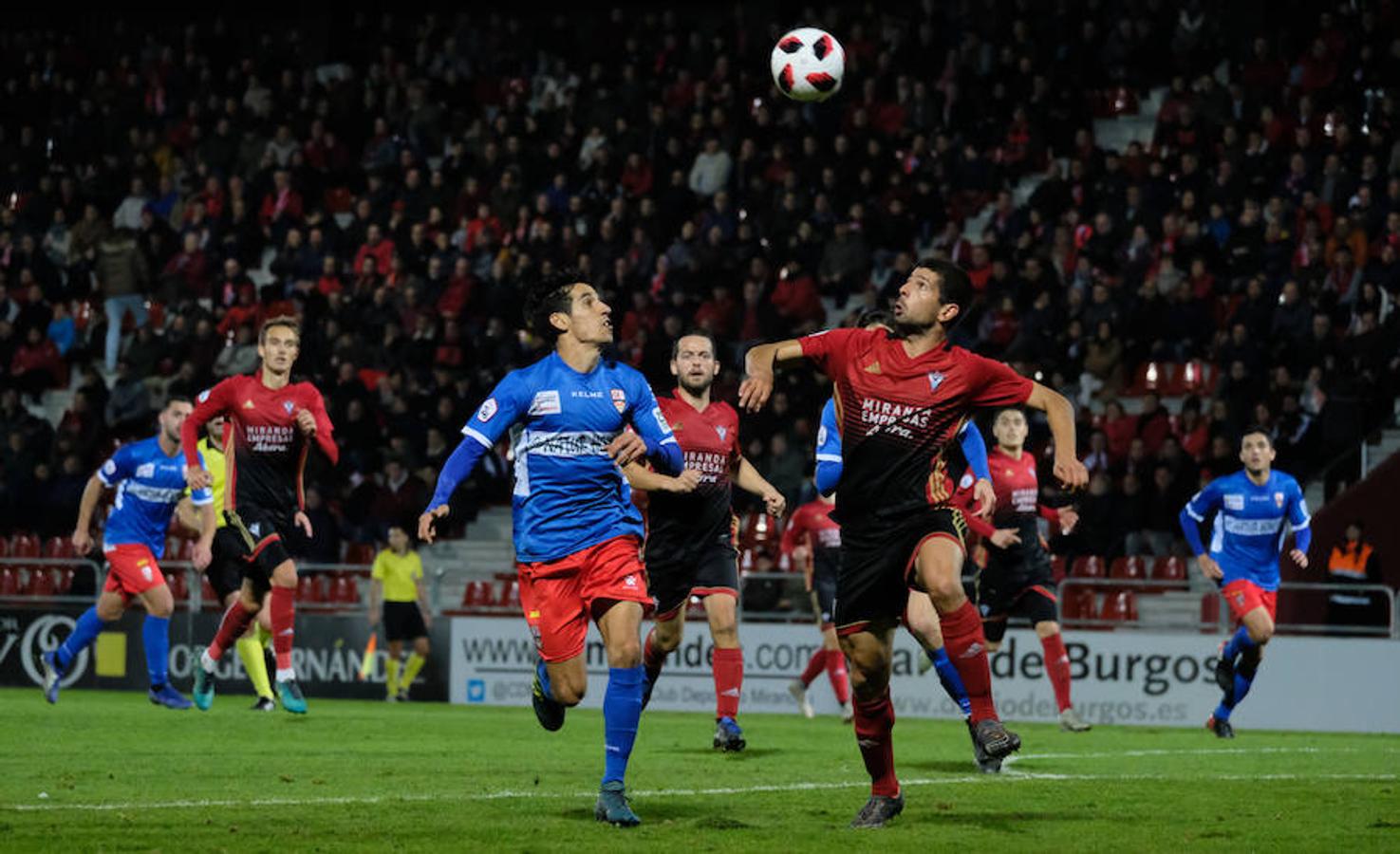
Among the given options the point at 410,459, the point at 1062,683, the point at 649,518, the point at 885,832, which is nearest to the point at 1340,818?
the point at 885,832

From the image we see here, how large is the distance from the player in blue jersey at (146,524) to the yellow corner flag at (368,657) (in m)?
6.03

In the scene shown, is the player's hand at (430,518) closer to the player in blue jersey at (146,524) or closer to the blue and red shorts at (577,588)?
the blue and red shorts at (577,588)

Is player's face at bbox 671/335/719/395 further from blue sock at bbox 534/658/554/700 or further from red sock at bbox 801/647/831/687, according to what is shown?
red sock at bbox 801/647/831/687

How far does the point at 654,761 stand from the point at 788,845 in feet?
15.0

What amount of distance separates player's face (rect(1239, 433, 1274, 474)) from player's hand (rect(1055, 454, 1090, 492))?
861cm

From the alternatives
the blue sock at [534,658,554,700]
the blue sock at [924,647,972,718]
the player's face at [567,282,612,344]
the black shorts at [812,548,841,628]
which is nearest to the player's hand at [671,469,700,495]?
the player's face at [567,282,612,344]

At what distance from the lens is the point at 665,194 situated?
28266 millimetres

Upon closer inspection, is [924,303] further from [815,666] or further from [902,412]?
[815,666]

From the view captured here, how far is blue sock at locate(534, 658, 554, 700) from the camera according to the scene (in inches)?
384

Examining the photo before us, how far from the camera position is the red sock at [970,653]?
9.60m

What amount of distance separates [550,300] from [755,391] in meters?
1.63

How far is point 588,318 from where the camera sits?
9602 millimetres

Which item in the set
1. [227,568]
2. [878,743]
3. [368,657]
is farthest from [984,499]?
[368,657]

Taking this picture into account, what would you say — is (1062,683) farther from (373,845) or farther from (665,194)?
(665,194)
